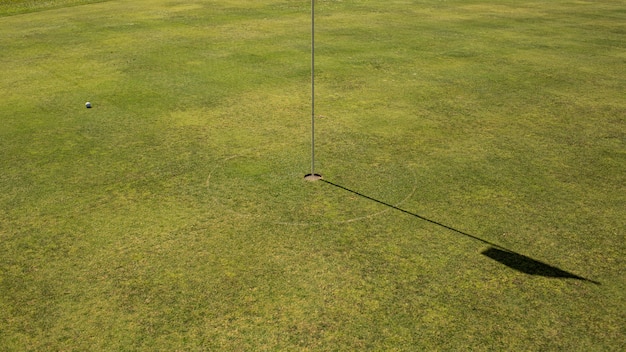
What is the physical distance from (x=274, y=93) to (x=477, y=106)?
16.5 feet

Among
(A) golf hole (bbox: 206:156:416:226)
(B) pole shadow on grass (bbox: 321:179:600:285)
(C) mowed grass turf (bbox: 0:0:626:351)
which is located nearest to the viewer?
(C) mowed grass turf (bbox: 0:0:626:351)

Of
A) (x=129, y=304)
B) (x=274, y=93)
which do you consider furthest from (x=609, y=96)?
(x=129, y=304)

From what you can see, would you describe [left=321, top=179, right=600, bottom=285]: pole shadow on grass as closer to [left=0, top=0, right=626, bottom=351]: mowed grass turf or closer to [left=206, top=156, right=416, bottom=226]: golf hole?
[left=0, top=0, right=626, bottom=351]: mowed grass turf

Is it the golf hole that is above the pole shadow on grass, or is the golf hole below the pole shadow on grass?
above

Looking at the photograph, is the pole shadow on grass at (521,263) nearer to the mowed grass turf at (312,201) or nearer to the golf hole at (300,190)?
the mowed grass turf at (312,201)

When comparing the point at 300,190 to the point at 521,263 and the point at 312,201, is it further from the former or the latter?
the point at 521,263

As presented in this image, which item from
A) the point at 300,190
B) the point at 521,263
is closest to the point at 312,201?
the point at 300,190

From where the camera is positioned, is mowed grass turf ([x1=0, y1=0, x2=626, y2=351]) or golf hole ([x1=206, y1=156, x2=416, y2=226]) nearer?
mowed grass turf ([x1=0, y1=0, x2=626, y2=351])

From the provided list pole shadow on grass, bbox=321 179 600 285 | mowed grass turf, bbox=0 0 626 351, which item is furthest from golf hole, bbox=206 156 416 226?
pole shadow on grass, bbox=321 179 600 285

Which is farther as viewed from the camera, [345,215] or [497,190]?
[497,190]

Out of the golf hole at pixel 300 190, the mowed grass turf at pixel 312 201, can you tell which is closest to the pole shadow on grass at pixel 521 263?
the mowed grass turf at pixel 312 201

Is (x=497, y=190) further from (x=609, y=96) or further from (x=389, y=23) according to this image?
(x=389, y=23)

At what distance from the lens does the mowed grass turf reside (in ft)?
21.4

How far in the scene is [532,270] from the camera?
7.40 m
